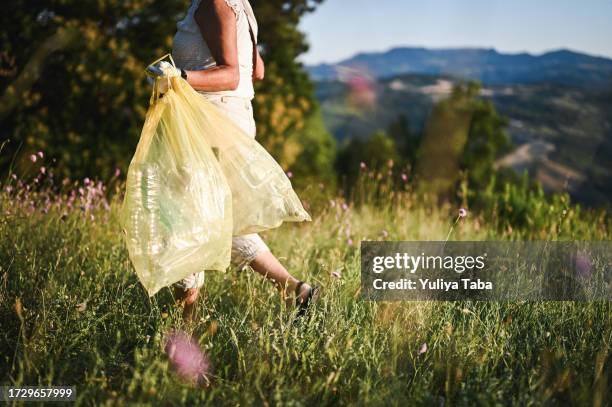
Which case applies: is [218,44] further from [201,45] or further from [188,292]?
[188,292]

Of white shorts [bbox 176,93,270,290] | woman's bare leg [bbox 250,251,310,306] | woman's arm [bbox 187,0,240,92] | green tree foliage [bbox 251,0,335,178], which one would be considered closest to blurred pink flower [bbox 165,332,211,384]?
white shorts [bbox 176,93,270,290]

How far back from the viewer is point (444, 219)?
224 inches

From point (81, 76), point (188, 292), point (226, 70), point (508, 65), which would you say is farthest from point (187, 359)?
point (508, 65)

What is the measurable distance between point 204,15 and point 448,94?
3216cm

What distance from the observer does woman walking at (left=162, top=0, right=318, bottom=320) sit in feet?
7.37

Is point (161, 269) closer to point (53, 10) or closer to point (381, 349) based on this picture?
point (381, 349)

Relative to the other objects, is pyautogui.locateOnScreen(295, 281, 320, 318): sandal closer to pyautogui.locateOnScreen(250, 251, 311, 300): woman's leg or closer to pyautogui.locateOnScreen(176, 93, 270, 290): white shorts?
pyautogui.locateOnScreen(250, 251, 311, 300): woman's leg

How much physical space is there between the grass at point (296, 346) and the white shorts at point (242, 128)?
0.21m

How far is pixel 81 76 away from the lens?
23.8ft

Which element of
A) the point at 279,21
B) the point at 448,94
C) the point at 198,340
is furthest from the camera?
the point at 448,94

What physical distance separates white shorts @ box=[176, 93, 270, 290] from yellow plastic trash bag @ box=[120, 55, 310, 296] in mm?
96

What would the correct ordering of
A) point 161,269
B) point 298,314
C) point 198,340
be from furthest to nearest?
1. point 298,314
2. point 198,340
3. point 161,269

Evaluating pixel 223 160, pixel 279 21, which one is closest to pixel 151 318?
pixel 223 160

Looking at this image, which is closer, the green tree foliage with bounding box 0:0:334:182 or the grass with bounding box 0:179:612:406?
the grass with bounding box 0:179:612:406
